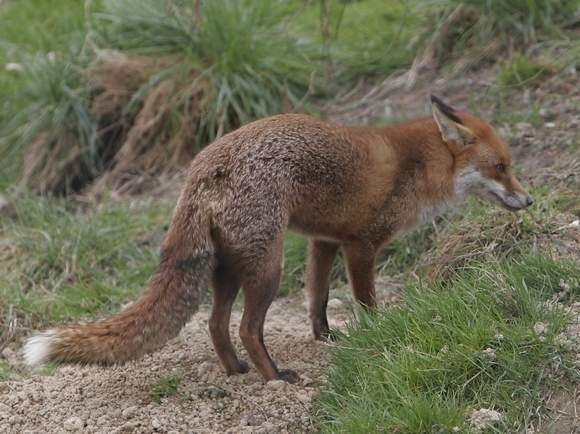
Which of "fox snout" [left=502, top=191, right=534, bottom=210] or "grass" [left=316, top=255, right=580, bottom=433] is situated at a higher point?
"fox snout" [left=502, top=191, right=534, bottom=210]

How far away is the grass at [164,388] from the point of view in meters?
5.02

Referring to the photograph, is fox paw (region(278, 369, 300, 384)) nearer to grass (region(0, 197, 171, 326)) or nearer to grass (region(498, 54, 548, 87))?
grass (region(0, 197, 171, 326))

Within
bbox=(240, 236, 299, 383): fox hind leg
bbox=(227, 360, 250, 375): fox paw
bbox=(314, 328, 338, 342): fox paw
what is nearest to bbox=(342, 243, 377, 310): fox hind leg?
bbox=(314, 328, 338, 342): fox paw

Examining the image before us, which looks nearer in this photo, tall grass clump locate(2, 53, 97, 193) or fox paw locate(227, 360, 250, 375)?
fox paw locate(227, 360, 250, 375)

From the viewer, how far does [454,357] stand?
174 inches

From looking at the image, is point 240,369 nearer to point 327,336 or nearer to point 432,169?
point 327,336

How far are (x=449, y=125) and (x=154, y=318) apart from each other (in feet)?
6.87

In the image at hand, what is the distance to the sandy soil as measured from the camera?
4.70 metres

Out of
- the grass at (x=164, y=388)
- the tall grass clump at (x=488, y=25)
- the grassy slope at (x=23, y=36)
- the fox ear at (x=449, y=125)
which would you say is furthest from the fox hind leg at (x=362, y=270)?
the grassy slope at (x=23, y=36)

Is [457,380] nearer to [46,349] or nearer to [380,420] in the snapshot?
[380,420]

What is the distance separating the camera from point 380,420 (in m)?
4.20

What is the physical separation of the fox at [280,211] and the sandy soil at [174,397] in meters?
0.16

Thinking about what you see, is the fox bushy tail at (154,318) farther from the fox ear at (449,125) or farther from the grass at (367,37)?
the grass at (367,37)

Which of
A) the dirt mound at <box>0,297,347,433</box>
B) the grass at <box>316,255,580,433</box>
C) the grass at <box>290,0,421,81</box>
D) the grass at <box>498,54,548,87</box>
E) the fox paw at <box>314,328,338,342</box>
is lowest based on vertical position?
the fox paw at <box>314,328,338,342</box>
